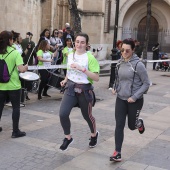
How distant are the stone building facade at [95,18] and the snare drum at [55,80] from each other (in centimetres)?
405

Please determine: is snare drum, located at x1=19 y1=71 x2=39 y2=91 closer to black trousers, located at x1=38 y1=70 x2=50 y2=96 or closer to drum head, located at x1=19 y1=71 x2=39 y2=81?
drum head, located at x1=19 y1=71 x2=39 y2=81

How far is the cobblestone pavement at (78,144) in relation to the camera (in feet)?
16.8

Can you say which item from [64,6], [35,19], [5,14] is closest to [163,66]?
[64,6]

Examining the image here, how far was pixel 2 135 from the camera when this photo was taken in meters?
6.47

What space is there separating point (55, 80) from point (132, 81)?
17.7 ft

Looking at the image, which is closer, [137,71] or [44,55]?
[137,71]

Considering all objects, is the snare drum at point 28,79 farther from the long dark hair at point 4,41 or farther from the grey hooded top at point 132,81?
the grey hooded top at point 132,81

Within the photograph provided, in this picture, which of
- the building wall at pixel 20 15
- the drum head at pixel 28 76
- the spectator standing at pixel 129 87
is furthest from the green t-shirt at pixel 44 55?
the spectator standing at pixel 129 87

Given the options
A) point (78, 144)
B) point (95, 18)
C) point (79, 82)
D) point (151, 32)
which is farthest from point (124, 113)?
point (151, 32)

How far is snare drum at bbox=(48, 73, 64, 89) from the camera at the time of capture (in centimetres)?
1020

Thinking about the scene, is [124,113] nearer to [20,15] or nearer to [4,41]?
[4,41]

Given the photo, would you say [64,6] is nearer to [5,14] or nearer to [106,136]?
[5,14]

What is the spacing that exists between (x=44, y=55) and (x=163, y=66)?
13298mm

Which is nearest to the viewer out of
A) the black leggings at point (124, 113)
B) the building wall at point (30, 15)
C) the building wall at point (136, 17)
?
the black leggings at point (124, 113)
